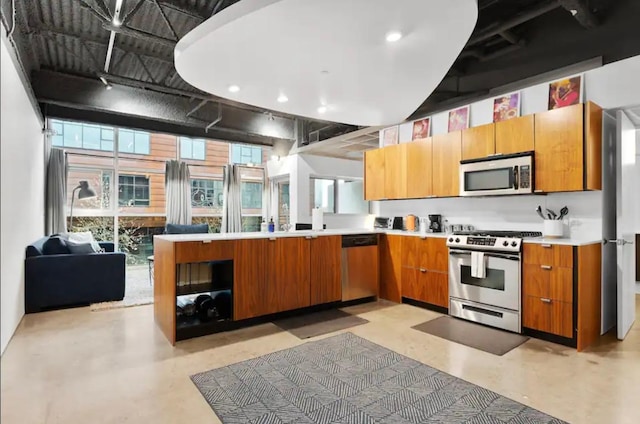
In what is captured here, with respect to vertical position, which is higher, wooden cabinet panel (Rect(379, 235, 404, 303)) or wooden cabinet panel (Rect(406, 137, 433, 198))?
wooden cabinet panel (Rect(406, 137, 433, 198))

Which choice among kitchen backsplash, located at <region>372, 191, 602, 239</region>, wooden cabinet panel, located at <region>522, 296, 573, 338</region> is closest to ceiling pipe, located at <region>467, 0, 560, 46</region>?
kitchen backsplash, located at <region>372, 191, 602, 239</region>

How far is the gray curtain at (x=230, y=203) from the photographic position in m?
7.96

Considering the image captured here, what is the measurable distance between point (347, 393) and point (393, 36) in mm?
2484

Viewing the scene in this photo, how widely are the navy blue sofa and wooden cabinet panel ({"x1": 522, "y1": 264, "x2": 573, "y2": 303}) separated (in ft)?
15.3

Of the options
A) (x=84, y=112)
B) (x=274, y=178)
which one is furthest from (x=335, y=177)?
(x=84, y=112)

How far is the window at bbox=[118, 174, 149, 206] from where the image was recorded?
6930mm

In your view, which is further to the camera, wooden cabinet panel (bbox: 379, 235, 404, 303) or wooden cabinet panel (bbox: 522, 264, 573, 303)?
wooden cabinet panel (bbox: 379, 235, 404, 303)

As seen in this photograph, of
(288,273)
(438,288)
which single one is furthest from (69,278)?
(438,288)

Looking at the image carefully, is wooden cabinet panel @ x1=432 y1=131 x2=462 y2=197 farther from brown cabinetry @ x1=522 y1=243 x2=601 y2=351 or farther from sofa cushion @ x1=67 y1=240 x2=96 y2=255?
sofa cushion @ x1=67 y1=240 x2=96 y2=255

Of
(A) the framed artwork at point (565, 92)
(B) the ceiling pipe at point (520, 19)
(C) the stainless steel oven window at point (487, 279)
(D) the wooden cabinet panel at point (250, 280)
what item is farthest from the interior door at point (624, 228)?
(D) the wooden cabinet panel at point (250, 280)

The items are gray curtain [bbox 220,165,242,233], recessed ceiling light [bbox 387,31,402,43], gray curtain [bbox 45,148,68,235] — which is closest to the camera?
recessed ceiling light [bbox 387,31,402,43]

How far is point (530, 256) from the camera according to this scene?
11.1 feet

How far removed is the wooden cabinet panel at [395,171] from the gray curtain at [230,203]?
3.97 metres

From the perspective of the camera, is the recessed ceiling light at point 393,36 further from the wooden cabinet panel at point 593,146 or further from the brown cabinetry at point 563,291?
the brown cabinetry at point 563,291
